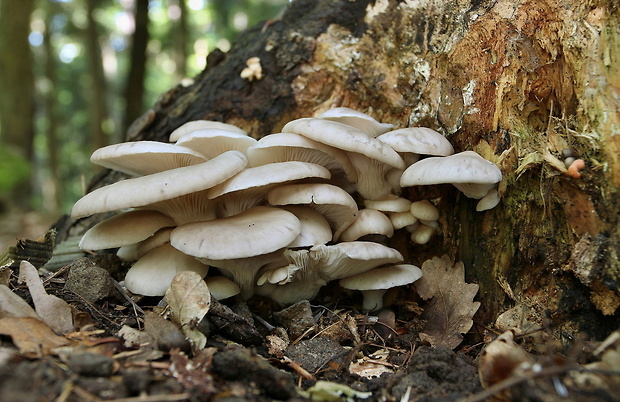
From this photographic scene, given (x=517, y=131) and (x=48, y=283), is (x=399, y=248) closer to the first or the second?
(x=517, y=131)

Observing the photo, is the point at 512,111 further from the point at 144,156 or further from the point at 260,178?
the point at 144,156

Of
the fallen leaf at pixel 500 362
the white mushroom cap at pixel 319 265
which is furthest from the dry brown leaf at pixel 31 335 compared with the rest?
the fallen leaf at pixel 500 362

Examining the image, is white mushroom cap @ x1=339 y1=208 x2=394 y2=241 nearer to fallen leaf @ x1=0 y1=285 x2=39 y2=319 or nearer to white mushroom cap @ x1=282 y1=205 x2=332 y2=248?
white mushroom cap @ x1=282 y1=205 x2=332 y2=248

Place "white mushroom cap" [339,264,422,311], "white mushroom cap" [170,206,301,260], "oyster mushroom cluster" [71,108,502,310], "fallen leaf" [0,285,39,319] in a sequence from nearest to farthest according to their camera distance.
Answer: "fallen leaf" [0,285,39,319] < "white mushroom cap" [170,206,301,260] < "oyster mushroom cluster" [71,108,502,310] < "white mushroom cap" [339,264,422,311]

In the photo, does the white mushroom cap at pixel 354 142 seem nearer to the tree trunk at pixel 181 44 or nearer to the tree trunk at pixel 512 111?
the tree trunk at pixel 512 111

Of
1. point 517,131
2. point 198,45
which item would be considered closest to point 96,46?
point 198,45

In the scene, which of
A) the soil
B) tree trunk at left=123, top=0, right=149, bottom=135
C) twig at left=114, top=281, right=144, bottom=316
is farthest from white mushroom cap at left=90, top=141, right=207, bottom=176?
tree trunk at left=123, top=0, right=149, bottom=135
